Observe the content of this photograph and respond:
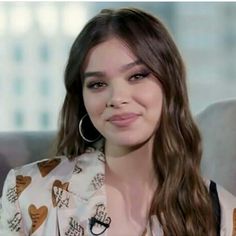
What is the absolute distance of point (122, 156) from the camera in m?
1.11

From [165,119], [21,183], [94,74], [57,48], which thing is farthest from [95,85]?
[57,48]

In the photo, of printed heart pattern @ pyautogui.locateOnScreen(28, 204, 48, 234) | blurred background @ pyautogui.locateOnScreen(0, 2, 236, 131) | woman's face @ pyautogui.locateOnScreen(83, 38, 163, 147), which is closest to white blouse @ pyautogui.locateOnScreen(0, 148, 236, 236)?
printed heart pattern @ pyautogui.locateOnScreen(28, 204, 48, 234)

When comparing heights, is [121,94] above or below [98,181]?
above

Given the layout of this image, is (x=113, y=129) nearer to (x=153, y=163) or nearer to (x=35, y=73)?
(x=153, y=163)

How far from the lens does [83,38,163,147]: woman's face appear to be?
1.01m

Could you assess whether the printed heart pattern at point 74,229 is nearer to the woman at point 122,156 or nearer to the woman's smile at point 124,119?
the woman at point 122,156

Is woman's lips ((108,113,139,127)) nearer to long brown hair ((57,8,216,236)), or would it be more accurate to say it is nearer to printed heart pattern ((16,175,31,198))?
long brown hair ((57,8,216,236))

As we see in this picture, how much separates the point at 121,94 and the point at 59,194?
25 centimetres

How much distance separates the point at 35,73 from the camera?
Result: 1807 millimetres

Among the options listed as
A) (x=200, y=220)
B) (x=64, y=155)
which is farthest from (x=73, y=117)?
(x=200, y=220)

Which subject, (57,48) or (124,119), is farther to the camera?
(57,48)

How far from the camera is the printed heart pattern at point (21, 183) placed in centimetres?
111

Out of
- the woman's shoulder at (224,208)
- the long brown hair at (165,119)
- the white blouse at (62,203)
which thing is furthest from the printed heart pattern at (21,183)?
the woman's shoulder at (224,208)

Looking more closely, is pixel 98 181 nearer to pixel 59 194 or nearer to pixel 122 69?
pixel 59 194
